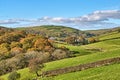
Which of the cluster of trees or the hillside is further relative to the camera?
the cluster of trees

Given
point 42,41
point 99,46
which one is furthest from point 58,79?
point 99,46

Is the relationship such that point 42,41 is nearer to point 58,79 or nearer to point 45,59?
point 45,59

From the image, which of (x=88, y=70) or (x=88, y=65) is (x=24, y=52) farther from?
(x=88, y=70)

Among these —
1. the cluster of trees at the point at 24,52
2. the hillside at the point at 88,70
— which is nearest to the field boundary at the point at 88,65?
the hillside at the point at 88,70

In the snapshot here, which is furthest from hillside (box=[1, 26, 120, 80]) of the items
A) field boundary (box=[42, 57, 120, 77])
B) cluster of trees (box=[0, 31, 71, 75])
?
cluster of trees (box=[0, 31, 71, 75])

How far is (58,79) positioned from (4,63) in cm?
6850

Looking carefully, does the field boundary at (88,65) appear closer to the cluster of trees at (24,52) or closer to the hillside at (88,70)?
the hillside at (88,70)

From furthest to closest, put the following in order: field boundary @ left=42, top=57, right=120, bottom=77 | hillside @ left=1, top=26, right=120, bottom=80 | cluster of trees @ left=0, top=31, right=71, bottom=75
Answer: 1. cluster of trees @ left=0, top=31, right=71, bottom=75
2. field boundary @ left=42, top=57, right=120, bottom=77
3. hillside @ left=1, top=26, right=120, bottom=80

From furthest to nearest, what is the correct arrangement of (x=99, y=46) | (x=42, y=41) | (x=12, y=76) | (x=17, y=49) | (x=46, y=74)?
(x=99, y=46) → (x=42, y=41) → (x=17, y=49) → (x=12, y=76) → (x=46, y=74)

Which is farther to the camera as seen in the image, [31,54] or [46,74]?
[31,54]

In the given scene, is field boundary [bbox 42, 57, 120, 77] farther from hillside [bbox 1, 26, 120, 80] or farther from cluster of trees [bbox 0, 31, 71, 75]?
cluster of trees [bbox 0, 31, 71, 75]

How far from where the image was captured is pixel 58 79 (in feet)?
126

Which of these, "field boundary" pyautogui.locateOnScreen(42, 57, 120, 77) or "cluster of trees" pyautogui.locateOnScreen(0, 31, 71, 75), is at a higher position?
"field boundary" pyautogui.locateOnScreen(42, 57, 120, 77)

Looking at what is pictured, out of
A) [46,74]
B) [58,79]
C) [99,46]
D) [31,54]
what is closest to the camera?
[58,79]
